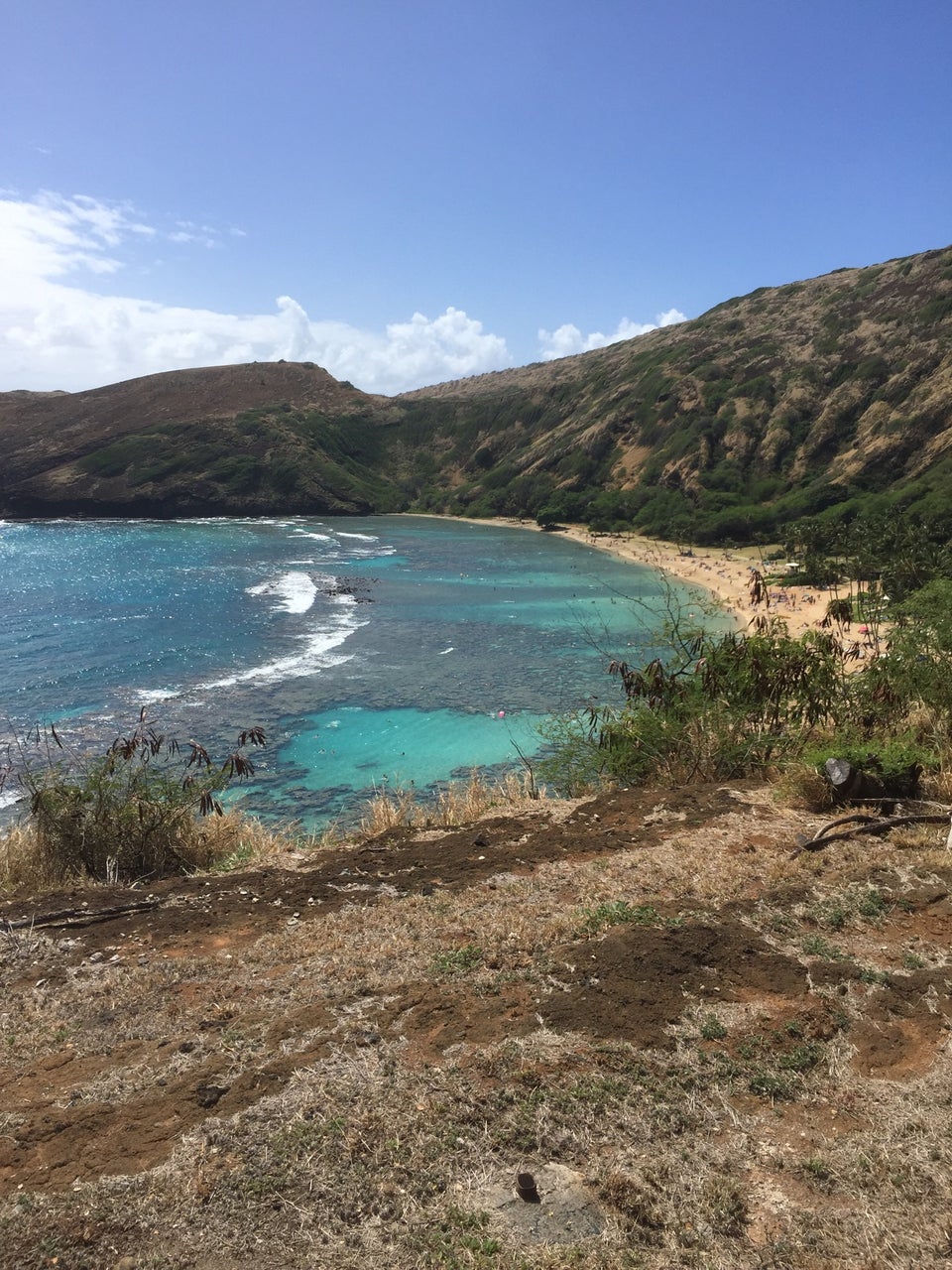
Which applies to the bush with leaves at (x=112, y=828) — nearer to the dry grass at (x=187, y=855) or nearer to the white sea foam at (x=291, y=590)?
the dry grass at (x=187, y=855)

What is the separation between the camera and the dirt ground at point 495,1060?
3418mm

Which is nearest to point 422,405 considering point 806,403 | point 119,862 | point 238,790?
point 806,403

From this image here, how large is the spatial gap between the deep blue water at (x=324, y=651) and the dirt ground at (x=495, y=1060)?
5.83m

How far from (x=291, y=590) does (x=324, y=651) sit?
16443 millimetres

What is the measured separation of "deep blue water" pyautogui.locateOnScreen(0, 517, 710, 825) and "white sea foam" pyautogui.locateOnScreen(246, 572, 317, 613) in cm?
16

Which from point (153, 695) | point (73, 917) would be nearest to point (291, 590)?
point (153, 695)

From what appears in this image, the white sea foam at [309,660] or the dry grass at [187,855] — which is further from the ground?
the dry grass at [187,855]

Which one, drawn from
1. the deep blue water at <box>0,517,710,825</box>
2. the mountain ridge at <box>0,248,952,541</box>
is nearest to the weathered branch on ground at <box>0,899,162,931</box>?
the deep blue water at <box>0,517,710,825</box>

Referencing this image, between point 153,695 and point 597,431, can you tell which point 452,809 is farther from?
point 597,431

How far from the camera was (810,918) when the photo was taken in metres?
5.79

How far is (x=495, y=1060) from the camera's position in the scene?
437cm

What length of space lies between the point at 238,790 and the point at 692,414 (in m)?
77.4

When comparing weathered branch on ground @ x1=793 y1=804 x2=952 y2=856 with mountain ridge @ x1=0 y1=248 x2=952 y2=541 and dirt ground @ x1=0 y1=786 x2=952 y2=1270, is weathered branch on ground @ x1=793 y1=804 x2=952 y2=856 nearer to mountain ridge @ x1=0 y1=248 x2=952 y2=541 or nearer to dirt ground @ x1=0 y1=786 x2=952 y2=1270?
dirt ground @ x1=0 y1=786 x2=952 y2=1270

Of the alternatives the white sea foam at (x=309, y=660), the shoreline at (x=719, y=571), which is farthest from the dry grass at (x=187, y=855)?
the shoreline at (x=719, y=571)
